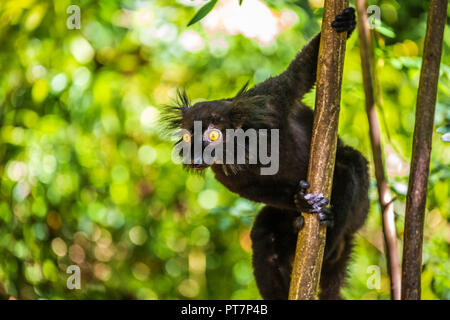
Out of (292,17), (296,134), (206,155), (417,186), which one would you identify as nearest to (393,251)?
(417,186)

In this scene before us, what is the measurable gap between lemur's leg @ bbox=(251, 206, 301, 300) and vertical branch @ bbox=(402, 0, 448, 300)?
0.88 m

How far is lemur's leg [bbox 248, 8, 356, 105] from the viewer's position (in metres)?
3.18

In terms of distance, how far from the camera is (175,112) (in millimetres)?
3600

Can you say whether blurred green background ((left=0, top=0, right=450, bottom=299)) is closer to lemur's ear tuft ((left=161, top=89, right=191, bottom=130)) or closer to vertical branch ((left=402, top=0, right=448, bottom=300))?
lemur's ear tuft ((left=161, top=89, right=191, bottom=130))

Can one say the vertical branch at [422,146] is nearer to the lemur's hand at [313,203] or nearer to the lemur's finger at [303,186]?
the lemur's hand at [313,203]

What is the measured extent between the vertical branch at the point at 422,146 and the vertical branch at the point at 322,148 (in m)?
0.57

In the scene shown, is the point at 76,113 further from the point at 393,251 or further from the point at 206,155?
the point at 393,251

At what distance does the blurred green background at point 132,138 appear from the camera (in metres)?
4.98

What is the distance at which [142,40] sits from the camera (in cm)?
552

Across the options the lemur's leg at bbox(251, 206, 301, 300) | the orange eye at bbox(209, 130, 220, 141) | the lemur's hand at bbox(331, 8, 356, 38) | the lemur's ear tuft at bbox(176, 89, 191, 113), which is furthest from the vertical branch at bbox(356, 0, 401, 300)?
the lemur's ear tuft at bbox(176, 89, 191, 113)

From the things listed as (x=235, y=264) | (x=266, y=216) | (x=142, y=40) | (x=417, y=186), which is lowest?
(x=235, y=264)

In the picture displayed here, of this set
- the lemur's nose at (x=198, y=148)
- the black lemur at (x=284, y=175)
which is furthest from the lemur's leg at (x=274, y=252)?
the lemur's nose at (x=198, y=148)

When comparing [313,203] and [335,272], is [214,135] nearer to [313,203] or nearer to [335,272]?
[313,203]

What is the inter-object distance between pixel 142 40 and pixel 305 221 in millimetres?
3449
